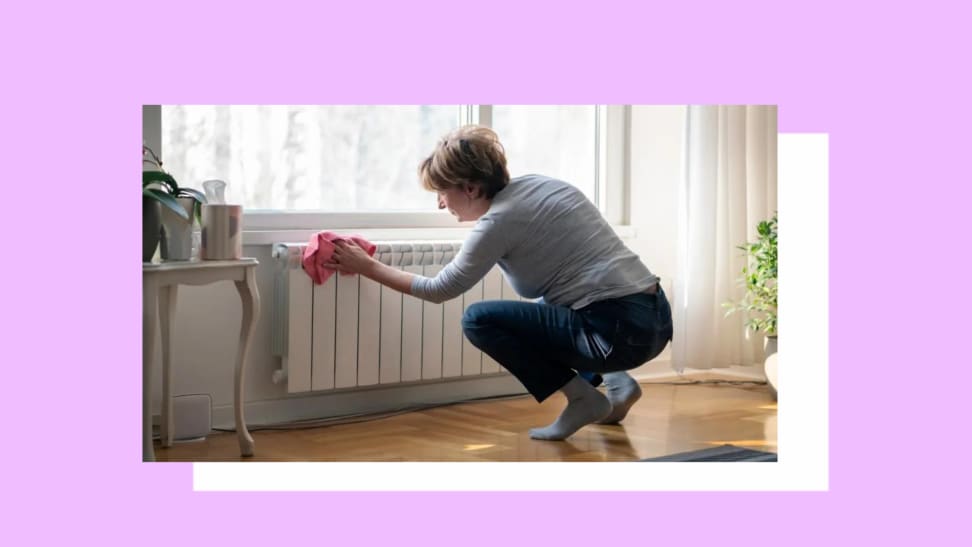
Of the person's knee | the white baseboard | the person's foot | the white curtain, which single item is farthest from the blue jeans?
the white curtain

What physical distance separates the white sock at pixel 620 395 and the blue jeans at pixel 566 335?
0.90ft

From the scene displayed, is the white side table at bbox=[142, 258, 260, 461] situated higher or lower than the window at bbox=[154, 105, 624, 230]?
lower

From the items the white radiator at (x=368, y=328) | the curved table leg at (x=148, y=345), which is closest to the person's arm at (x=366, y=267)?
the white radiator at (x=368, y=328)

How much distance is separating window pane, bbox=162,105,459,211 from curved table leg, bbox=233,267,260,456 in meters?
0.54

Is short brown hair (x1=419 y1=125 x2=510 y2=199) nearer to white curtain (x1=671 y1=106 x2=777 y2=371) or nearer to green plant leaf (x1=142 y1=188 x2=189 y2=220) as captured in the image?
green plant leaf (x1=142 y1=188 x2=189 y2=220)

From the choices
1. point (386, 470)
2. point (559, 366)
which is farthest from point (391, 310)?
point (386, 470)

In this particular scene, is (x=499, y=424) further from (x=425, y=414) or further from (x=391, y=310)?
(x=391, y=310)

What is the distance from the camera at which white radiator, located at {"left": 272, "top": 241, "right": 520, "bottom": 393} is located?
3.01 metres

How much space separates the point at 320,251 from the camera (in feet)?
9.65

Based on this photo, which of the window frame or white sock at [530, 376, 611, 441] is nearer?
white sock at [530, 376, 611, 441]

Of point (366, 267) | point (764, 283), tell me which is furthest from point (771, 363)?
point (366, 267)

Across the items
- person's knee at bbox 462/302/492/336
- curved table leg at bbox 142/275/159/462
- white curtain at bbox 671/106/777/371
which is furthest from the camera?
white curtain at bbox 671/106/777/371

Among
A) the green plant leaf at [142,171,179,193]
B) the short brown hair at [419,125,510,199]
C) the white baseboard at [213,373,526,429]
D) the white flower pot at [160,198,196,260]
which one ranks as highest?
the short brown hair at [419,125,510,199]

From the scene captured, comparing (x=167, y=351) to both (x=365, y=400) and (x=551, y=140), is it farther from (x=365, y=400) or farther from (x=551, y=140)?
(x=551, y=140)
